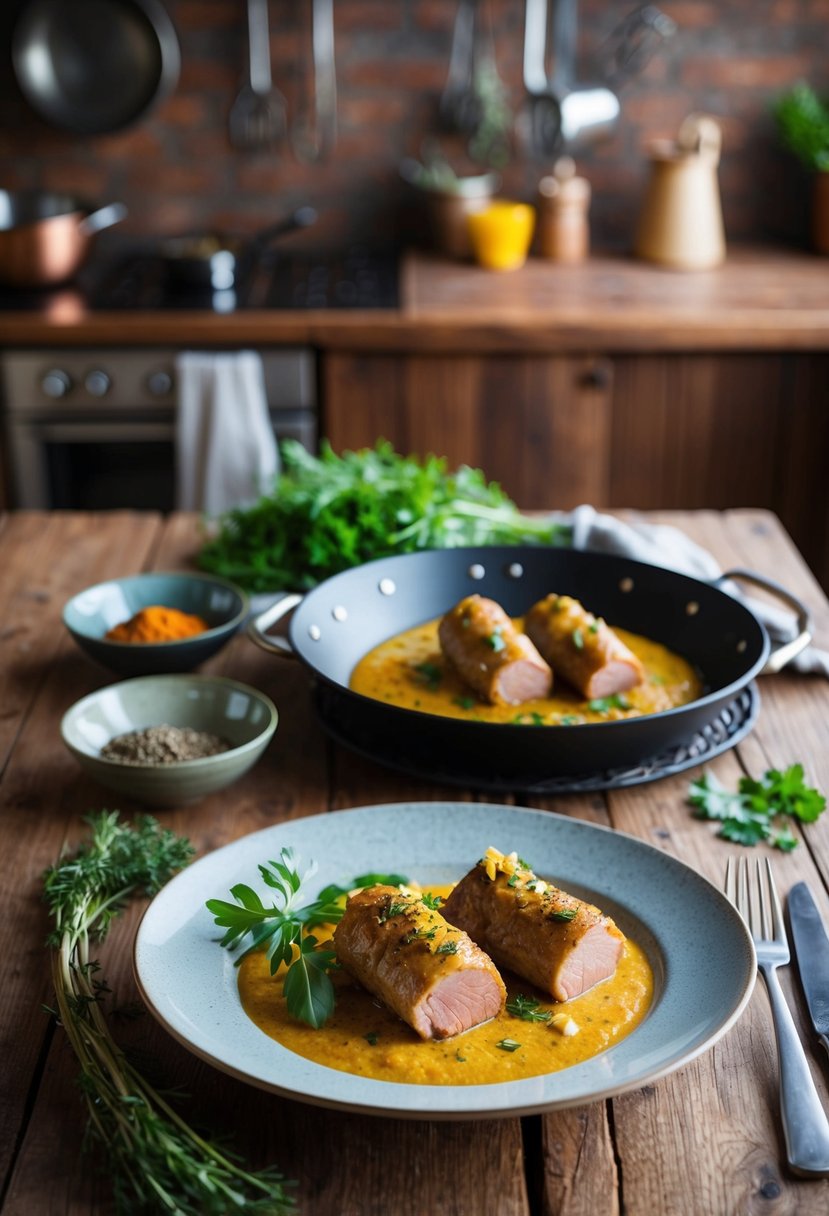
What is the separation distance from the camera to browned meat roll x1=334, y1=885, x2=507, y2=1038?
0.93m

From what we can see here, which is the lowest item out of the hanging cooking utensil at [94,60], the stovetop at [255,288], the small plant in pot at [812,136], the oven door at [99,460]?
the oven door at [99,460]

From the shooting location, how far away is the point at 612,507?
3215 mm

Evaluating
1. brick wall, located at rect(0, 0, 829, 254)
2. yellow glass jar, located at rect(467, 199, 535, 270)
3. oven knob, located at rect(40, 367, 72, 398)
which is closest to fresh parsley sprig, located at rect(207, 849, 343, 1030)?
oven knob, located at rect(40, 367, 72, 398)

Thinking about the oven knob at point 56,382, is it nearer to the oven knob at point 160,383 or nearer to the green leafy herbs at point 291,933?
the oven knob at point 160,383

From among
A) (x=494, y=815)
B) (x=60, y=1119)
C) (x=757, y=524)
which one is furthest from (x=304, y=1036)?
(x=757, y=524)

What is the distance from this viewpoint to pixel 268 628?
159 cm

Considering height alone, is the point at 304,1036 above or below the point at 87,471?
above

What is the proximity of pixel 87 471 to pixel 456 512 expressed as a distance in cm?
159

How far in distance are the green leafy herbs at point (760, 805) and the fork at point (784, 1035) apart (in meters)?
0.06

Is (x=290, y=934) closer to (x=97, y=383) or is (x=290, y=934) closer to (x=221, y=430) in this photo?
(x=221, y=430)

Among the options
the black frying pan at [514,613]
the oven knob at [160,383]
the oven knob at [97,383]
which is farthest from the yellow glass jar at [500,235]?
the black frying pan at [514,613]

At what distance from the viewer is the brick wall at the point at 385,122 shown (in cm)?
351

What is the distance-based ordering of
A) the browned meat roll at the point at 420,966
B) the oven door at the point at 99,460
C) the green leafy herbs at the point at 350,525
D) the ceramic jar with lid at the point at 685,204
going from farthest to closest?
the ceramic jar with lid at the point at 685,204
the oven door at the point at 99,460
the green leafy herbs at the point at 350,525
the browned meat roll at the point at 420,966

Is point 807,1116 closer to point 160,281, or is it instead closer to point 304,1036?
point 304,1036
